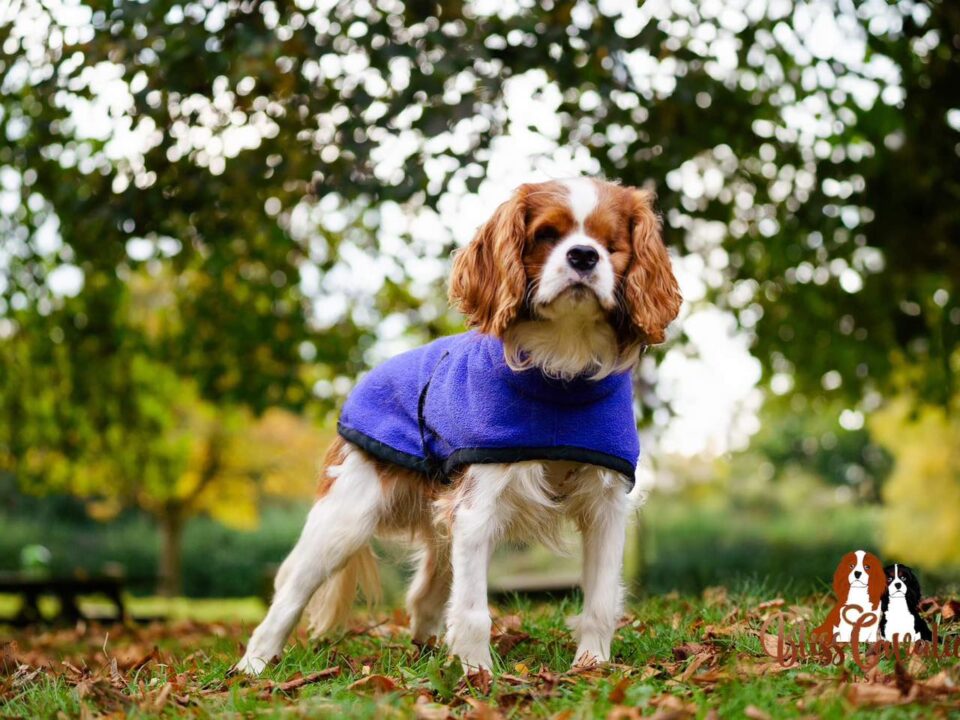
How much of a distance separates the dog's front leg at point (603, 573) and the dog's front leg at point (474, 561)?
1.32ft

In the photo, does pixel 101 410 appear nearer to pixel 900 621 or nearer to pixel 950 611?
pixel 950 611

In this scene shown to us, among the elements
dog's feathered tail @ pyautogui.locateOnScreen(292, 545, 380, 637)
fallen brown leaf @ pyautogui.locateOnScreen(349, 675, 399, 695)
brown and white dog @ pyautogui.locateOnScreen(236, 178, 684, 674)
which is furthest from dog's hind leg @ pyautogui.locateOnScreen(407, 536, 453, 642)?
fallen brown leaf @ pyautogui.locateOnScreen(349, 675, 399, 695)

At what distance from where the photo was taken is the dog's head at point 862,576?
11.7ft

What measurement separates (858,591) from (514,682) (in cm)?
123

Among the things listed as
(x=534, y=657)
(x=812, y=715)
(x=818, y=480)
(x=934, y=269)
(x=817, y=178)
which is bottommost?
(x=818, y=480)

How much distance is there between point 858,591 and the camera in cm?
360

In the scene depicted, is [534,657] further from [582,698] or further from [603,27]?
[603,27]

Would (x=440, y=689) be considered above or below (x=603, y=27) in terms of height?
below

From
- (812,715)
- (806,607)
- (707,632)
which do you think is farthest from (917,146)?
(812,715)

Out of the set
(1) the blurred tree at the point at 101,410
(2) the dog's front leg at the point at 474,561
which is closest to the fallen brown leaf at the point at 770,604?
(2) the dog's front leg at the point at 474,561

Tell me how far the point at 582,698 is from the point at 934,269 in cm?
762

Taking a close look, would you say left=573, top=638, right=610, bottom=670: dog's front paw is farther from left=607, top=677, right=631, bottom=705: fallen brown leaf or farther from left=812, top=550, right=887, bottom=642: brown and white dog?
left=812, top=550, right=887, bottom=642: brown and white dog

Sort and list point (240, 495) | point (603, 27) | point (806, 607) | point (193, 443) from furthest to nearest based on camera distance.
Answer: point (240, 495) → point (193, 443) → point (603, 27) → point (806, 607)

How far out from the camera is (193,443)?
72.3 feet
